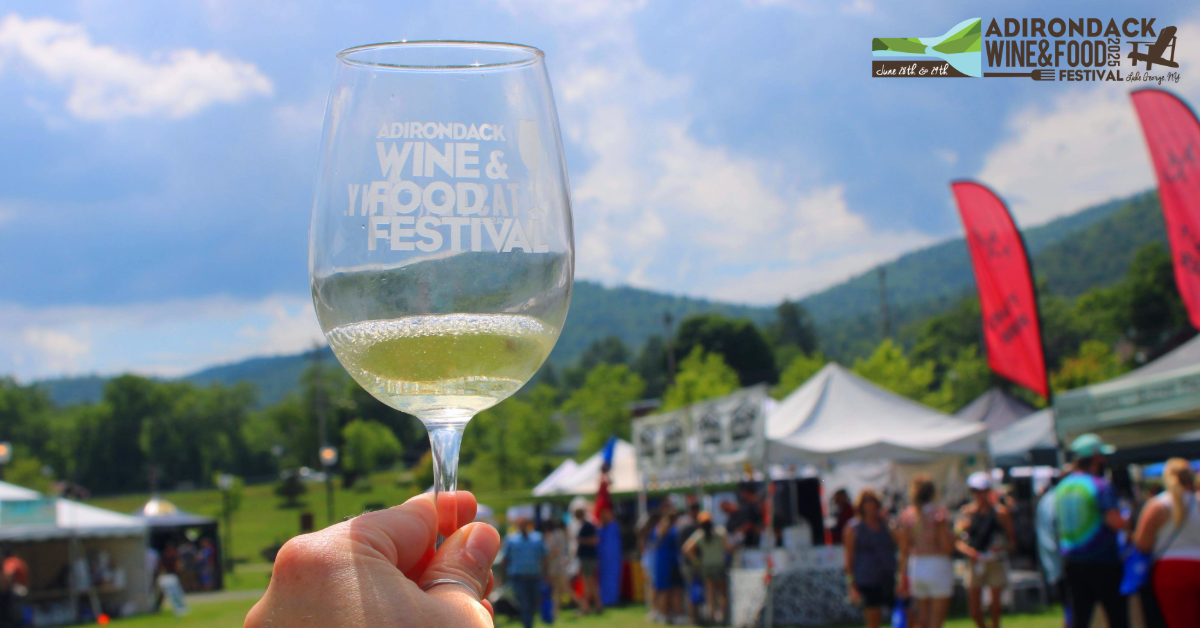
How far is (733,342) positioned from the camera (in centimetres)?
9544

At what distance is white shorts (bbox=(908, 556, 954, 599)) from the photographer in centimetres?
905

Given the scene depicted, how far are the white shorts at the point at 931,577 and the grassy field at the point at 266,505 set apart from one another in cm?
3589

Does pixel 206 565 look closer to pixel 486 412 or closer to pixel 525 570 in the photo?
pixel 525 570

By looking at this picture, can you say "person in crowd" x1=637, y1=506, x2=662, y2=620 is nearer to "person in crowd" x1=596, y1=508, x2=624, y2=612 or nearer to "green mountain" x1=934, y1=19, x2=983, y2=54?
"person in crowd" x1=596, y1=508, x2=624, y2=612

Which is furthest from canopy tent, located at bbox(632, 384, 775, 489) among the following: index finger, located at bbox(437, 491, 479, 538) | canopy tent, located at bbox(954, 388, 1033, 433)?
canopy tent, located at bbox(954, 388, 1033, 433)

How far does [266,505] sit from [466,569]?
81.2 meters

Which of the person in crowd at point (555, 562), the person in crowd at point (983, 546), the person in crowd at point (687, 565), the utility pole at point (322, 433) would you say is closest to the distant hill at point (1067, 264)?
the utility pole at point (322, 433)

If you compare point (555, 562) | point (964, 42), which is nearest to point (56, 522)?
point (555, 562)

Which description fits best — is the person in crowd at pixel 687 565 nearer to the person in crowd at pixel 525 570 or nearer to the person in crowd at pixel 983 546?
the person in crowd at pixel 525 570

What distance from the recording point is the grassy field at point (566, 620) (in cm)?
1221

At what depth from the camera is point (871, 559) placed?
9.75 meters

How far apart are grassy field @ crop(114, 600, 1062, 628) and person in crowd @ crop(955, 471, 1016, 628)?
1.58 meters

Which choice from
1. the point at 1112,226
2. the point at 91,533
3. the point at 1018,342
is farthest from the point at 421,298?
the point at 1112,226

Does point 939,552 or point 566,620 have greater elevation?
point 939,552
